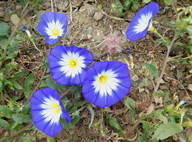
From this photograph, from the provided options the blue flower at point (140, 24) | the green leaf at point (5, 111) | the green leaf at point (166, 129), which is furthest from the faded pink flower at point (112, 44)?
the green leaf at point (5, 111)

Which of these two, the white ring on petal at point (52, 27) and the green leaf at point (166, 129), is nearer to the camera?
the green leaf at point (166, 129)

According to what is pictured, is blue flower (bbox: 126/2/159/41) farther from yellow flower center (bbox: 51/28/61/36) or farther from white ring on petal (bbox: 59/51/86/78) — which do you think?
yellow flower center (bbox: 51/28/61/36)

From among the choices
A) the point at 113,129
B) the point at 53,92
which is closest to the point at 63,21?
the point at 53,92

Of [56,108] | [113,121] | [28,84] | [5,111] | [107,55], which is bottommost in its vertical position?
[113,121]

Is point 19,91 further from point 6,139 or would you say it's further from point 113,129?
point 113,129

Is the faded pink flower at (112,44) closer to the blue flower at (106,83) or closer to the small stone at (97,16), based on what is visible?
the small stone at (97,16)

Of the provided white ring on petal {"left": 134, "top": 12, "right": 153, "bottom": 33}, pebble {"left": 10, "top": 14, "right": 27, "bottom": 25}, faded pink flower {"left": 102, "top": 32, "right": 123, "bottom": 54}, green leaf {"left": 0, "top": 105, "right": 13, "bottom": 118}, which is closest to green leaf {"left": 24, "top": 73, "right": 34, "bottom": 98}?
green leaf {"left": 0, "top": 105, "right": 13, "bottom": 118}

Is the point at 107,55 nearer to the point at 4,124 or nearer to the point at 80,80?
the point at 80,80

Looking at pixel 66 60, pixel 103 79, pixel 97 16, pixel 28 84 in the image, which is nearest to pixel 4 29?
pixel 28 84
